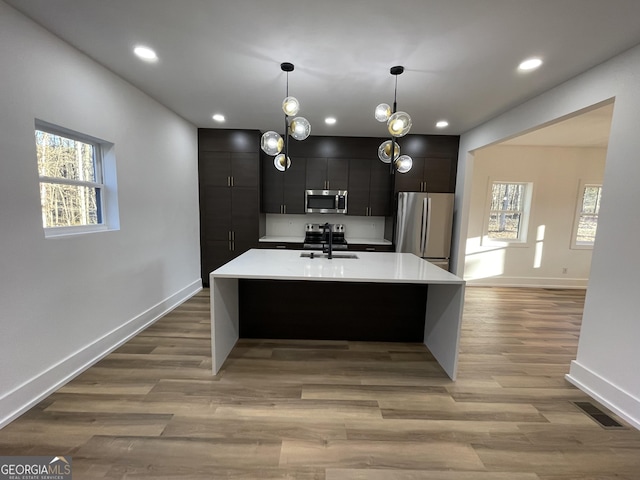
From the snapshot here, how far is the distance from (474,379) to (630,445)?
869 millimetres

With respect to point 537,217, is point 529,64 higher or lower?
higher

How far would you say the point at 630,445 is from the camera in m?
1.67

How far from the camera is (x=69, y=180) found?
226 centimetres

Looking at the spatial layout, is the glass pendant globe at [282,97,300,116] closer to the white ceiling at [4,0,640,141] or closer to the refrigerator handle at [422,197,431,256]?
the white ceiling at [4,0,640,141]

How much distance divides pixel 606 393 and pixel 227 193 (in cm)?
476

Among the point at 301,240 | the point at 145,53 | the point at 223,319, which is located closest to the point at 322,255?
the point at 223,319

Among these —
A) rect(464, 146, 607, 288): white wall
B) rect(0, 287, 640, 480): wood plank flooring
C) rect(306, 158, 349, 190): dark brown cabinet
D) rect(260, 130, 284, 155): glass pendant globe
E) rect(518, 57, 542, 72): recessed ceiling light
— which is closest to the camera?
rect(0, 287, 640, 480): wood plank flooring

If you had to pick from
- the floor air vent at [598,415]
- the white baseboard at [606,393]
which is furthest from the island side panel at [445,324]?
the white baseboard at [606,393]

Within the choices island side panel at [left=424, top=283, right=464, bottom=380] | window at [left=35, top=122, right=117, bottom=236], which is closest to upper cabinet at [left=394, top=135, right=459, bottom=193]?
island side panel at [left=424, top=283, right=464, bottom=380]

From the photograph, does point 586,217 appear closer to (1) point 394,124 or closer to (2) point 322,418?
(1) point 394,124

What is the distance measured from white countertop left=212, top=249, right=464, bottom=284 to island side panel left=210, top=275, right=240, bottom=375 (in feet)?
0.61

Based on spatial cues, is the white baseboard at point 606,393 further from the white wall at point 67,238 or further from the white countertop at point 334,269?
the white wall at point 67,238

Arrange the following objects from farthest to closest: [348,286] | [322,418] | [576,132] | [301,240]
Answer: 1. [301,240]
2. [576,132]
3. [348,286]
4. [322,418]

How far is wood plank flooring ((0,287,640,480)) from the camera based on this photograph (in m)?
1.49
